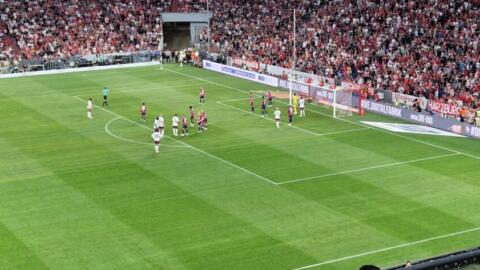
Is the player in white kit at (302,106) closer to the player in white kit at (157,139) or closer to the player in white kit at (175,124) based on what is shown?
the player in white kit at (175,124)

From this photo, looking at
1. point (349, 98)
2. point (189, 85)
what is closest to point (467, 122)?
point (349, 98)

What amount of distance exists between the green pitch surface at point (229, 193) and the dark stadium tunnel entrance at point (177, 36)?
114ft

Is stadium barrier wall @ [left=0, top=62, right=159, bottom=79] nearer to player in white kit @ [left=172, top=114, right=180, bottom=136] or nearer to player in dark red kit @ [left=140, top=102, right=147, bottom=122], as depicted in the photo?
player in dark red kit @ [left=140, top=102, right=147, bottom=122]

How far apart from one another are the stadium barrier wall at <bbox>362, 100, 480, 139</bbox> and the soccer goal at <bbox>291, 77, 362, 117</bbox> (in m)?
0.95

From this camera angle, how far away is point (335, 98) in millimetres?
51656

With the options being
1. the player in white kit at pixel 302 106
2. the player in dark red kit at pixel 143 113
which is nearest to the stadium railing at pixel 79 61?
the player in dark red kit at pixel 143 113

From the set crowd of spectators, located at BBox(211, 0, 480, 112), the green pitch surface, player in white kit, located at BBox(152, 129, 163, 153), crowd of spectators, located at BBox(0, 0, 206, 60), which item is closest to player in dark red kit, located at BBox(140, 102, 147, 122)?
the green pitch surface

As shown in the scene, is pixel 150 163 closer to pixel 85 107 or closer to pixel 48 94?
pixel 85 107

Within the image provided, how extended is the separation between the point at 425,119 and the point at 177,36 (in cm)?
4417

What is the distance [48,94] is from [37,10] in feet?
71.3

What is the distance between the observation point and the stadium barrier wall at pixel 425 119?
1746 inches

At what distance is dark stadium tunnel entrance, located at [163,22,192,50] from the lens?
281 feet

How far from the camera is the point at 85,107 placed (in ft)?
177

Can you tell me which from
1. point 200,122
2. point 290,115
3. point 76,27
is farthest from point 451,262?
point 76,27
